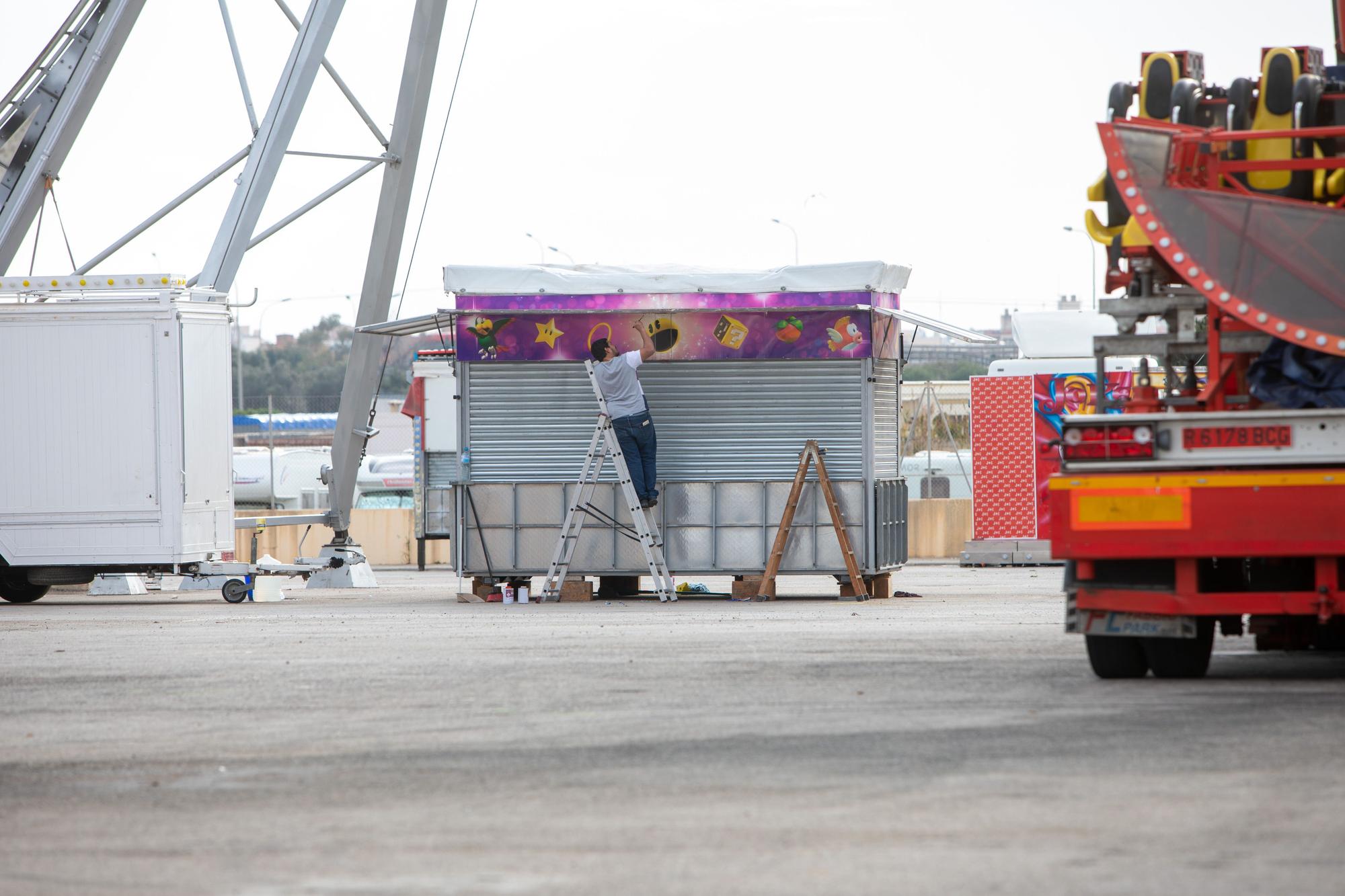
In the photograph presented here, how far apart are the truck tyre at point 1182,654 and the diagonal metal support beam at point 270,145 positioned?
13.8m

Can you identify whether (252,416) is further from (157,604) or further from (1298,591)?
(1298,591)

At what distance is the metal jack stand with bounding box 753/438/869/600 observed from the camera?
61.5 ft

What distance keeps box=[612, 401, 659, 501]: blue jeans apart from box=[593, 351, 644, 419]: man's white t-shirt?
74mm

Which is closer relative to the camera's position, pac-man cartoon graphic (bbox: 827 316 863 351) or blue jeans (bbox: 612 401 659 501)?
blue jeans (bbox: 612 401 659 501)

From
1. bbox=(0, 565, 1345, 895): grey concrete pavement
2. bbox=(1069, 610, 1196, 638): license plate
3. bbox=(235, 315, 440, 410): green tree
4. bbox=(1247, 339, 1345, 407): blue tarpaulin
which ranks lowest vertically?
bbox=(0, 565, 1345, 895): grey concrete pavement

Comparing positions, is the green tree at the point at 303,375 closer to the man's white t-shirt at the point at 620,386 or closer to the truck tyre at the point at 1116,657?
the man's white t-shirt at the point at 620,386

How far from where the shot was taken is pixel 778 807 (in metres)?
6.50

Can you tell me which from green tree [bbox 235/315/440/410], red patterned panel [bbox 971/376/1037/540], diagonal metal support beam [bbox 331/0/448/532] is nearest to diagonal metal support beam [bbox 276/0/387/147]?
diagonal metal support beam [bbox 331/0/448/532]

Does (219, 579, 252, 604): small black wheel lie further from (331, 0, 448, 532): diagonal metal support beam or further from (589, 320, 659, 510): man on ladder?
(589, 320, 659, 510): man on ladder

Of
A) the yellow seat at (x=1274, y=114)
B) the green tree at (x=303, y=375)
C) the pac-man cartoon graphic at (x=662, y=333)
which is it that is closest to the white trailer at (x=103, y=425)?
the pac-man cartoon graphic at (x=662, y=333)

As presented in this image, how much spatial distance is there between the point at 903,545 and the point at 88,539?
27.7ft

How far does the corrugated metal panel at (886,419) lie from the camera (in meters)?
19.4

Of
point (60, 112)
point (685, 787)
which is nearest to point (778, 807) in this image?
point (685, 787)

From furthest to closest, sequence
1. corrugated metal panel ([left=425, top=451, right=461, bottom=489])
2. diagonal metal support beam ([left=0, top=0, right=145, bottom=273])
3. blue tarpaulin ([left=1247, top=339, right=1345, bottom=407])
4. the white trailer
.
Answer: corrugated metal panel ([left=425, top=451, right=461, bottom=489]) < diagonal metal support beam ([left=0, top=0, right=145, bottom=273]) < the white trailer < blue tarpaulin ([left=1247, top=339, right=1345, bottom=407])
